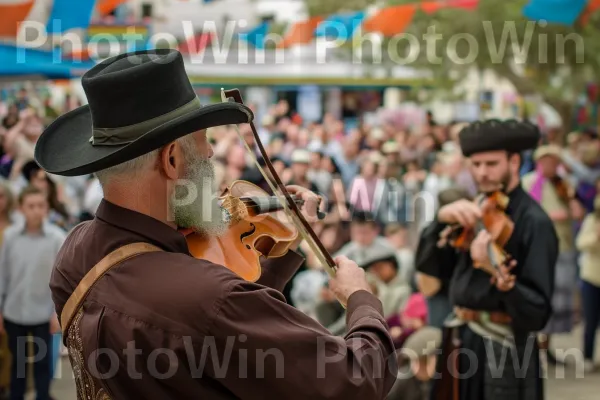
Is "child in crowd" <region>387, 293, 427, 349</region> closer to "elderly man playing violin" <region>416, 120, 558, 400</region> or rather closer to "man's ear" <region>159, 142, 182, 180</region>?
"elderly man playing violin" <region>416, 120, 558, 400</region>

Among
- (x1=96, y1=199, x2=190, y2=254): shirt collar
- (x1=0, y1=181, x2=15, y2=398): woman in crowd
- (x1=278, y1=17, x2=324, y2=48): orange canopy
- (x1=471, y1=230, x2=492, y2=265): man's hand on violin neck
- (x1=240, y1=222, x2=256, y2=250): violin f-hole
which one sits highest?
(x1=278, y1=17, x2=324, y2=48): orange canopy

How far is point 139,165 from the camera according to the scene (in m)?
2.54

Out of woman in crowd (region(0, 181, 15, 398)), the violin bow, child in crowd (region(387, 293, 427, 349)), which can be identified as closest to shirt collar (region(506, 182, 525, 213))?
the violin bow

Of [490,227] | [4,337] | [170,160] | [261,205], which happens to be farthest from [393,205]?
[170,160]

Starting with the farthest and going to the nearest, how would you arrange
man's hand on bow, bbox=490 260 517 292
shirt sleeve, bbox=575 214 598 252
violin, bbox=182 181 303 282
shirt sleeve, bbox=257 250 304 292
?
shirt sleeve, bbox=575 214 598 252 < man's hand on bow, bbox=490 260 517 292 < shirt sleeve, bbox=257 250 304 292 < violin, bbox=182 181 303 282

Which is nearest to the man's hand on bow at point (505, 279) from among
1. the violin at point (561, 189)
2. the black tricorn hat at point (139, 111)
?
the black tricorn hat at point (139, 111)

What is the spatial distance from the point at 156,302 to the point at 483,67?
16059 mm

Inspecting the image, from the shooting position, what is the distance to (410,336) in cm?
693

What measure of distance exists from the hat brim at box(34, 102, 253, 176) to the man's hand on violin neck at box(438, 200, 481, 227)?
2.12m

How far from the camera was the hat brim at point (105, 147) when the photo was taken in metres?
2.44

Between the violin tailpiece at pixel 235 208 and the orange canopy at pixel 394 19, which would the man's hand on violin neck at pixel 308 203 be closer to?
the violin tailpiece at pixel 235 208

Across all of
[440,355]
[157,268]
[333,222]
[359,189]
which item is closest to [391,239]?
[333,222]

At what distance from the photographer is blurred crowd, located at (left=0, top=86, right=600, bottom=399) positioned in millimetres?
7238

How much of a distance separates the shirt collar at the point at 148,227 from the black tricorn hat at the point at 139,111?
0.13m
